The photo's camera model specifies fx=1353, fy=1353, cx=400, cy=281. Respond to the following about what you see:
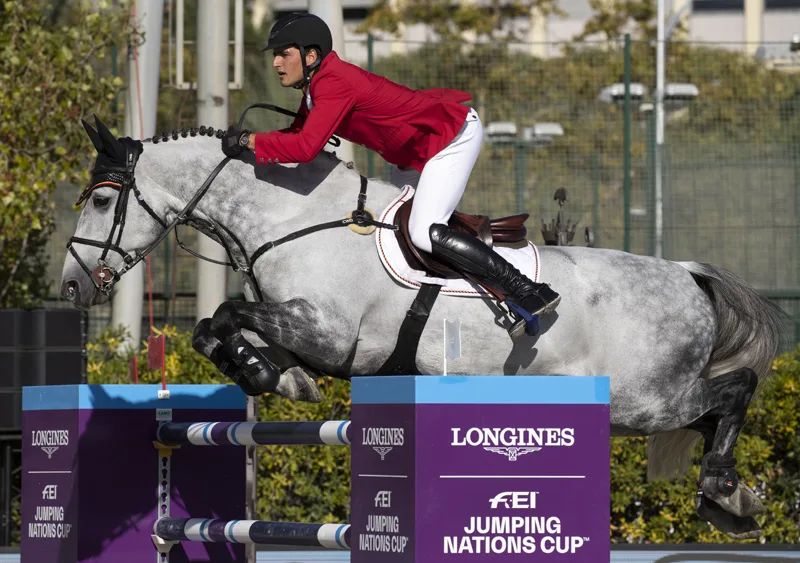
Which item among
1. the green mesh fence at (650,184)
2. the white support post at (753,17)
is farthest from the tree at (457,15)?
the green mesh fence at (650,184)

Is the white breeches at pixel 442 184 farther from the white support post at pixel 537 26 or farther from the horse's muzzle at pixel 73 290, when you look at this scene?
the white support post at pixel 537 26

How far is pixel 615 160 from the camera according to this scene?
10984 mm

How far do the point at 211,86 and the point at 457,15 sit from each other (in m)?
18.4

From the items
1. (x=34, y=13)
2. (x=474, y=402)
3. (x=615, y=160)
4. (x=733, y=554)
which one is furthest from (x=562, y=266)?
(x=34, y=13)

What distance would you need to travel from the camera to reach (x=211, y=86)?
395 inches

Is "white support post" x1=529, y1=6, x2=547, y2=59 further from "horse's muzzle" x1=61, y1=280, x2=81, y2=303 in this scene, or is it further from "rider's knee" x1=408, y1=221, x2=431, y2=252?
"horse's muzzle" x1=61, y1=280, x2=81, y2=303

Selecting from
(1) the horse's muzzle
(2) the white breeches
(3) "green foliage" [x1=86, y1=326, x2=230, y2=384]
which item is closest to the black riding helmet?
(2) the white breeches

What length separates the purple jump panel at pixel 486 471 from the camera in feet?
14.4

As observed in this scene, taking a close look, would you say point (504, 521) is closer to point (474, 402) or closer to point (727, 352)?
point (474, 402)

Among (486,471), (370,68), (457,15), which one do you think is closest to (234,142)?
(486,471)

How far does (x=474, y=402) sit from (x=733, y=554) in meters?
4.00

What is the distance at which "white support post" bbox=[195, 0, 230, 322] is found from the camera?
9992 millimetres

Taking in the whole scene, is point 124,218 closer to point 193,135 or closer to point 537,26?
point 193,135

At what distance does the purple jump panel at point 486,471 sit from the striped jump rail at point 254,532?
435mm
